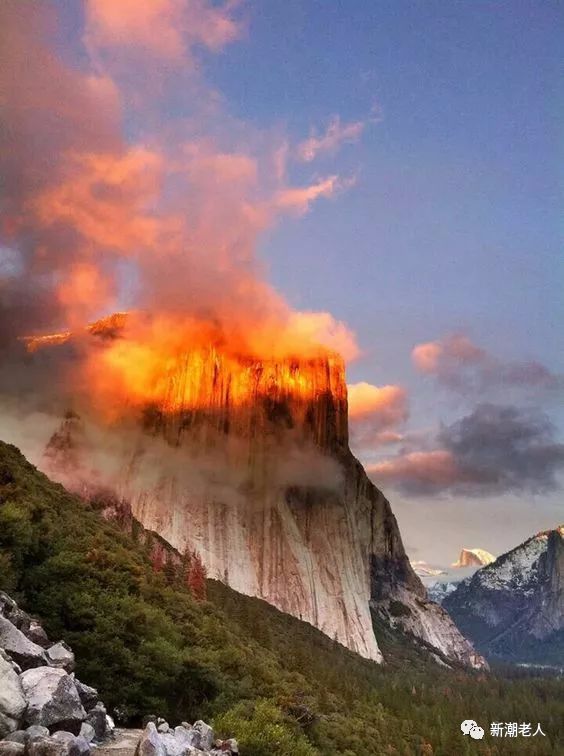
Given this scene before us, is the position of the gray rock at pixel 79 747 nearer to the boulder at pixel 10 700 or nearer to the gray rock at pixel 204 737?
the boulder at pixel 10 700

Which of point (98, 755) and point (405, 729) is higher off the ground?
point (98, 755)

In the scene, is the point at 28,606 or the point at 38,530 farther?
the point at 38,530

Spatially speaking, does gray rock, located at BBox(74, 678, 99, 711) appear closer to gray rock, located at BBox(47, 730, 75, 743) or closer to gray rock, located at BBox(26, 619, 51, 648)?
gray rock, located at BBox(47, 730, 75, 743)

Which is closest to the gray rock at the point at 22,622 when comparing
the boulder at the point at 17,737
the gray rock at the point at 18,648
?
the gray rock at the point at 18,648

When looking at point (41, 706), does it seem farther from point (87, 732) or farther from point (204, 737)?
point (204, 737)

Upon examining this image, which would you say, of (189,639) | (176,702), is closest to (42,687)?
(176,702)

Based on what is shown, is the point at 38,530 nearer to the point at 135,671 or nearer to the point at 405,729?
the point at 135,671

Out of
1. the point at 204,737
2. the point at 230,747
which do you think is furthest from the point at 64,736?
the point at 230,747
